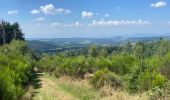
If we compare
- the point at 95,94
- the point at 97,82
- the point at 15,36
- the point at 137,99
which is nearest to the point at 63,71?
the point at 97,82

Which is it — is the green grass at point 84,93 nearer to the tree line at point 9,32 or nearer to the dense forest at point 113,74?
the dense forest at point 113,74

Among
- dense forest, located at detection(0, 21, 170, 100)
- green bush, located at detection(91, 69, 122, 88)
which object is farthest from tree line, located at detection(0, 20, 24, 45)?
green bush, located at detection(91, 69, 122, 88)

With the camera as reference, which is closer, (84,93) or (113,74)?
(84,93)

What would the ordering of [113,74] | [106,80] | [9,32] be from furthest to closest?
[9,32] < [113,74] < [106,80]

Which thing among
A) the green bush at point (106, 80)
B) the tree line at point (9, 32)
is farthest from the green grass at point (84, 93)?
the tree line at point (9, 32)

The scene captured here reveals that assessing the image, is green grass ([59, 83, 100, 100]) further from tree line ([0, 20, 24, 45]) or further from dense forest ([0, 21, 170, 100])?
tree line ([0, 20, 24, 45])

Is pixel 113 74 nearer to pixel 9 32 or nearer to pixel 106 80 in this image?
pixel 106 80

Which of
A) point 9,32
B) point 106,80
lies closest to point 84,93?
point 106,80

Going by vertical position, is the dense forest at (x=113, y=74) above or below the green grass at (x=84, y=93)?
above

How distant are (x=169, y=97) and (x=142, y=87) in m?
7.53

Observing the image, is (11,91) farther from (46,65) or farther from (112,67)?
(46,65)

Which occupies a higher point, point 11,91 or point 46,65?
point 11,91

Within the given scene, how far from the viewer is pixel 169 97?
1455cm

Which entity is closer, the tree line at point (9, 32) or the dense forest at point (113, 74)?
the dense forest at point (113, 74)
